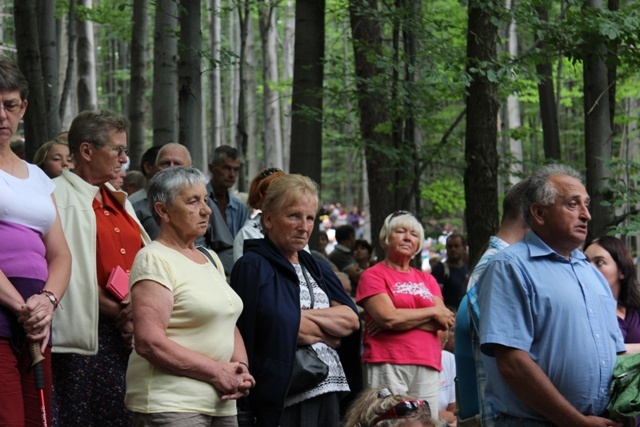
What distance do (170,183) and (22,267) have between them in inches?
42.2

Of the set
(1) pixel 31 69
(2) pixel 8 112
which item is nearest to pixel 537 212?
(2) pixel 8 112

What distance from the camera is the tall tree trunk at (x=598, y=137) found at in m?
10.2

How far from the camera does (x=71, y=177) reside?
5.90 m

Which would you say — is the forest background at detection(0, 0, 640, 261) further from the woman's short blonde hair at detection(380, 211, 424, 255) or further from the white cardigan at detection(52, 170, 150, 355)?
the white cardigan at detection(52, 170, 150, 355)

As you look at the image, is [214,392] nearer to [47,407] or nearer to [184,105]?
[47,407]

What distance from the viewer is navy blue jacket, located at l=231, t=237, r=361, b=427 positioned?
569 cm

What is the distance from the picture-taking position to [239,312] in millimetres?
5418

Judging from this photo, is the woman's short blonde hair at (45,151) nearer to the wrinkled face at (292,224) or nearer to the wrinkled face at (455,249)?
the wrinkled face at (292,224)

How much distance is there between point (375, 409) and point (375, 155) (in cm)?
1193

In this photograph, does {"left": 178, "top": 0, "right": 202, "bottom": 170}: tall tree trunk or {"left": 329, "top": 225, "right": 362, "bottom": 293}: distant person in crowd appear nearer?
{"left": 178, "top": 0, "right": 202, "bottom": 170}: tall tree trunk

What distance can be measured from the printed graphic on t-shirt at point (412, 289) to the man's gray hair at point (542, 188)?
2454 mm

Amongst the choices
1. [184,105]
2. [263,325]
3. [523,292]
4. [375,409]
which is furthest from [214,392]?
[184,105]

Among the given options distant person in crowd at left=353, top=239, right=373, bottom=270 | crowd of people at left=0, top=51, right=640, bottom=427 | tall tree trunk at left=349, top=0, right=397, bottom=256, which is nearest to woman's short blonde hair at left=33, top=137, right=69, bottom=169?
crowd of people at left=0, top=51, right=640, bottom=427

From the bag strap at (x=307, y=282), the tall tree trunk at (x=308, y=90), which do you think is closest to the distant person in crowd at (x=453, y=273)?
the tall tree trunk at (x=308, y=90)
